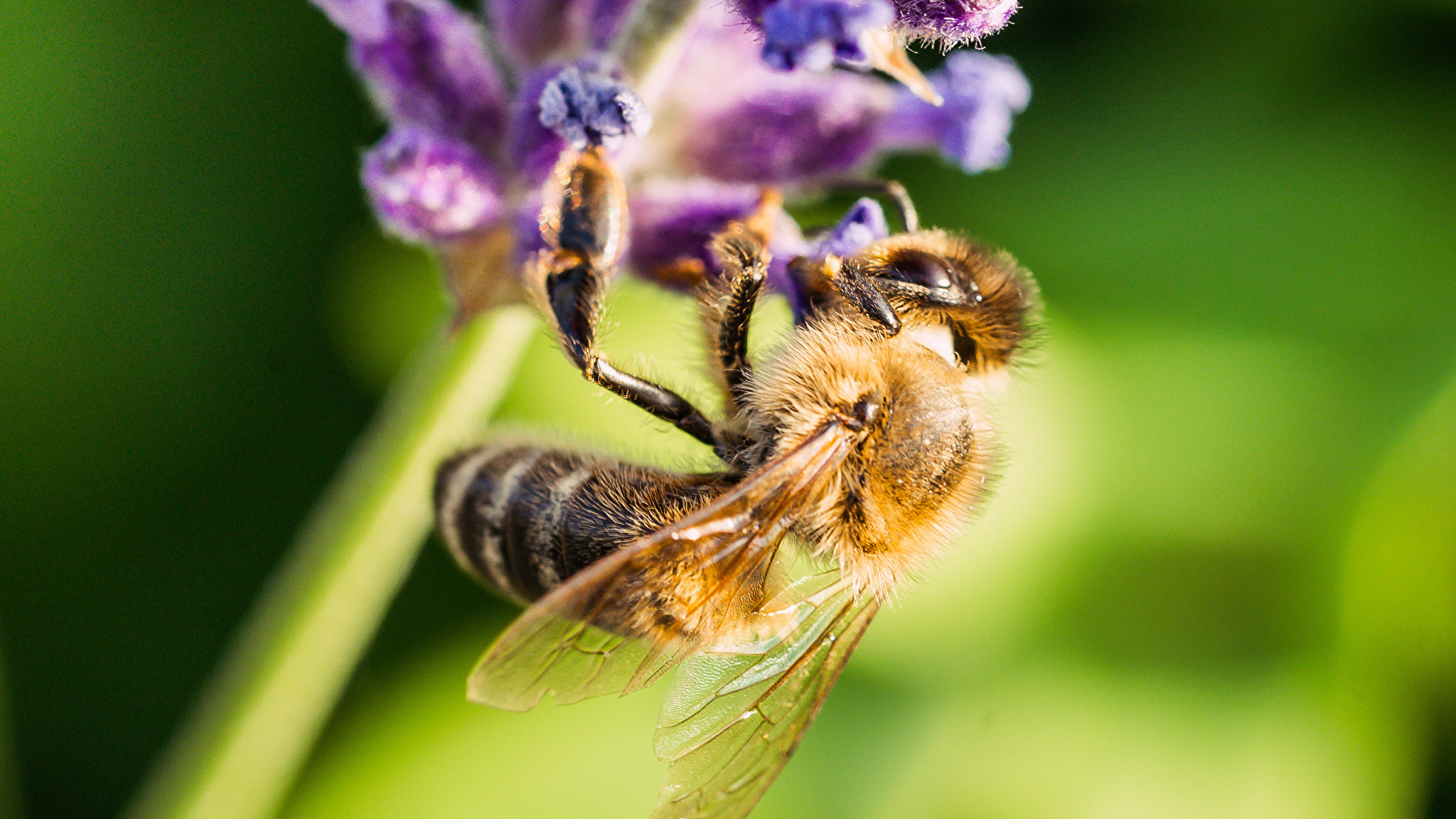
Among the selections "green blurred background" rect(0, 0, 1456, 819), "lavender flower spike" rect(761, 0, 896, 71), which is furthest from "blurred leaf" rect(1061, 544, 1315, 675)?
"lavender flower spike" rect(761, 0, 896, 71)

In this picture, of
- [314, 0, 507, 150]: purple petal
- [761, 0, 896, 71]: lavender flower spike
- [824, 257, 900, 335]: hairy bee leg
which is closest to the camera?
[761, 0, 896, 71]: lavender flower spike

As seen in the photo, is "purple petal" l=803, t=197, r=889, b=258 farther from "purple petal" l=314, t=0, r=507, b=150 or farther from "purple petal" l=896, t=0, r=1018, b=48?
"purple petal" l=314, t=0, r=507, b=150

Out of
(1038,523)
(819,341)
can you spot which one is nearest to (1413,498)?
(1038,523)

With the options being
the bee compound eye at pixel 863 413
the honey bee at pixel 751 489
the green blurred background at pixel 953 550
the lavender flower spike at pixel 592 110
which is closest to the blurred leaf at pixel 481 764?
the green blurred background at pixel 953 550

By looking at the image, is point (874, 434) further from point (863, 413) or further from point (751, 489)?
point (751, 489)

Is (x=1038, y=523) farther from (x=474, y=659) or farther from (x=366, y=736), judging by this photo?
(x=366, y=736)

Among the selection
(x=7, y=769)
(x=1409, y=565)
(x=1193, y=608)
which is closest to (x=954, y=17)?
(x=1193, y=608)

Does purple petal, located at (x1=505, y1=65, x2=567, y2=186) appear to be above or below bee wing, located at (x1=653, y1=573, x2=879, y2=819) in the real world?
above
